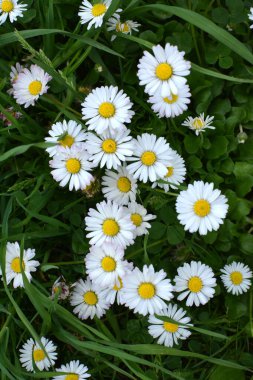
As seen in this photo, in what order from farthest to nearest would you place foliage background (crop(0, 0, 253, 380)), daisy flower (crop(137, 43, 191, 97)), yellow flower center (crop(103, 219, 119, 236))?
foliage background (crop(0, 0, 253, 380)) < yellow flower center (crop(103, 219, 119, 236)) < daisy flower (crop(137, 43, 191, 97))

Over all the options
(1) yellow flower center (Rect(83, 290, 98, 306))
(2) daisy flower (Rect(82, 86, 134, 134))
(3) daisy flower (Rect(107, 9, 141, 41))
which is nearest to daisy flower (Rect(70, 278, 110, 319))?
(1) yellow flower center (Rect(83, 290, 98, 306))

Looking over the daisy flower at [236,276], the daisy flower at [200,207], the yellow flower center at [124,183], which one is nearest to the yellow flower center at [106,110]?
the yellow flower center at [124,183]

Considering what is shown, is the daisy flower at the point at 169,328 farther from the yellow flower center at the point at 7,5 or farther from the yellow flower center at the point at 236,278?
the yellow flower center at the point at 7,5

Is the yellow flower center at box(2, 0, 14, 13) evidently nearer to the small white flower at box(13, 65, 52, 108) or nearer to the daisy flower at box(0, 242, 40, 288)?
the small white flower at box(13, 65, 52, 108)

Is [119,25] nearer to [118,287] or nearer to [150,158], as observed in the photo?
[150,158]

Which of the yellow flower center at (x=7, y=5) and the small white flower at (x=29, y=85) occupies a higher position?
the yellow flower center at (x=7, y=5)

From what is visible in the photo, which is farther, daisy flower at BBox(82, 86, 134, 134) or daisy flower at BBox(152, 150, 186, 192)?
daisy flower at BBox(152, 150, 186, 192)

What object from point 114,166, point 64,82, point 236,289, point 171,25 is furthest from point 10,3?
point 236,289
